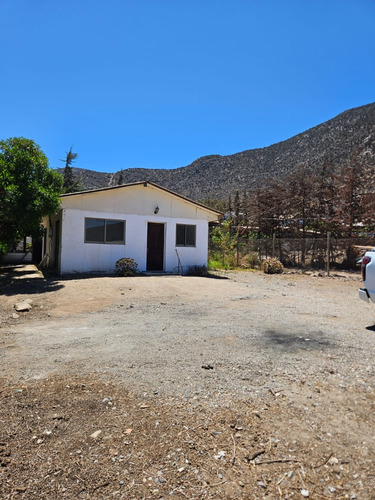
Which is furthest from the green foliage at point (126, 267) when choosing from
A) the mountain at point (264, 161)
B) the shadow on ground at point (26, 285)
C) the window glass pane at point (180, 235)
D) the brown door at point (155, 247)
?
the mountain at point (264, 161)

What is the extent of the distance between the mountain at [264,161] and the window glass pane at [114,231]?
101 ft

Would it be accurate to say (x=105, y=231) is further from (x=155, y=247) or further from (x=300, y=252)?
(x=300, y=252)

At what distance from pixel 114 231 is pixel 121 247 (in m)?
0.74

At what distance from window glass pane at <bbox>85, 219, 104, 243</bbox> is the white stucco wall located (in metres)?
0.18

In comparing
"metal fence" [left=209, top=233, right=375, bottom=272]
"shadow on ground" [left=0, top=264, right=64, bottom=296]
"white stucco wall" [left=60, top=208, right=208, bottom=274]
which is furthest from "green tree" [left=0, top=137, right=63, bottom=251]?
"metal fence" [left=209, top=233, right=375, bottom=272]

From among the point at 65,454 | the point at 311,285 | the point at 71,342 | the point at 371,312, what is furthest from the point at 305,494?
the point at 311,285

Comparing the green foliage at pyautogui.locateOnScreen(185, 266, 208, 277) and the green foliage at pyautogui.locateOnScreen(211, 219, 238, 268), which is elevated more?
the green foliage at pyautogui.locateOnScreen(211, 219, 238, 268)

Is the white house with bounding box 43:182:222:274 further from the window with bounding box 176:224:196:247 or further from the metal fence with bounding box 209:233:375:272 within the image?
the metal fence with bounding box 209:233:375:272

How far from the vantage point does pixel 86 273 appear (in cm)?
1338

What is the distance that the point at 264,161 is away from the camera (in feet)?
178

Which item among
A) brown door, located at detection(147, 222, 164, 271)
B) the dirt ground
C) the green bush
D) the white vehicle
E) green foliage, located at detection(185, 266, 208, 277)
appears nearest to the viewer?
the dirt ground

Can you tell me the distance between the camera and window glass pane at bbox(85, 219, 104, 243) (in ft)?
44.4

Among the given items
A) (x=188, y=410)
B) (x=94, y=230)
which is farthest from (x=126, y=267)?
(x=188, y=410)

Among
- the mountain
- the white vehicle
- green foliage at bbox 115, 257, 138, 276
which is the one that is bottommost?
green foliage at bbox 115, 257, 138, 276
